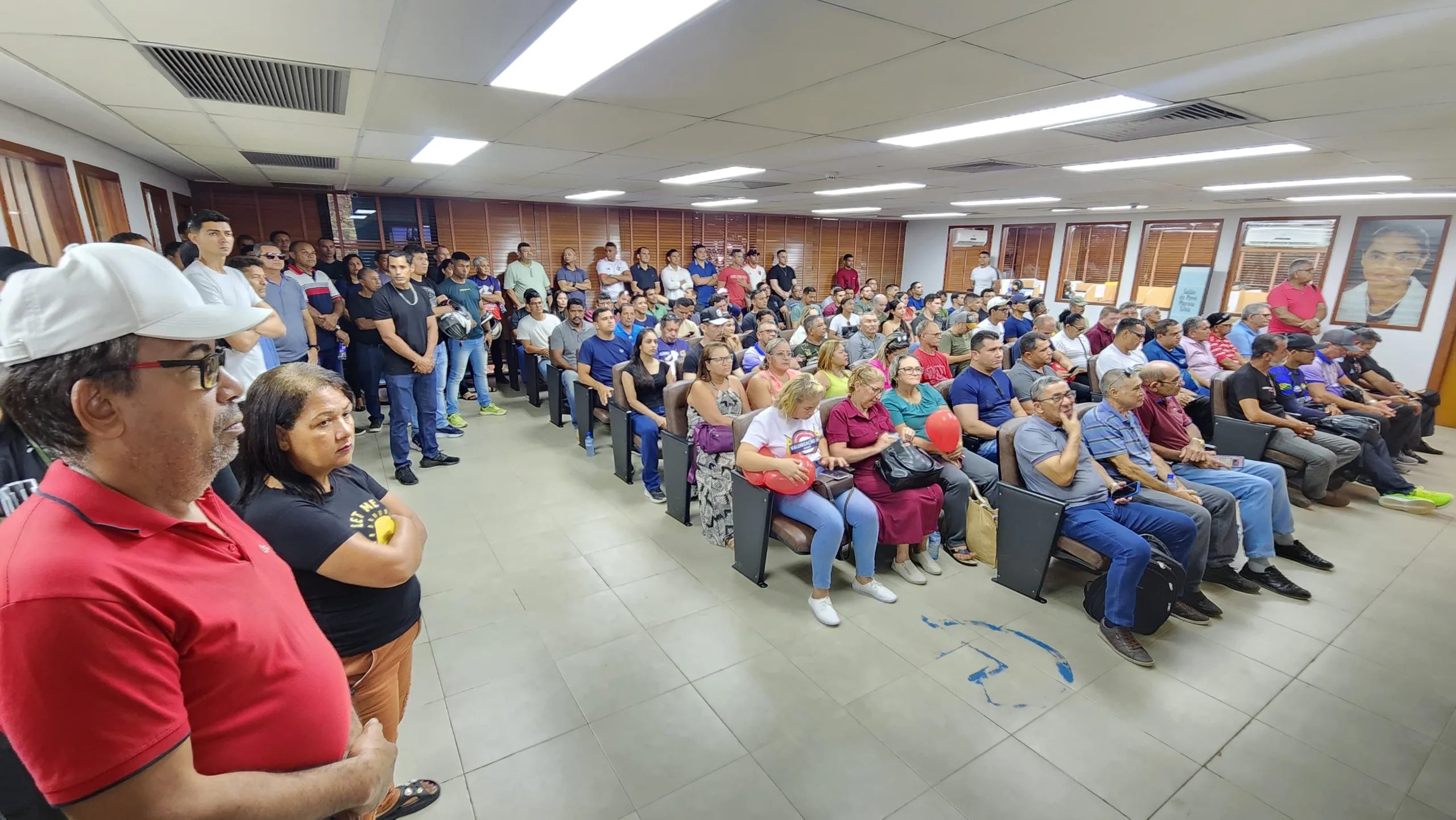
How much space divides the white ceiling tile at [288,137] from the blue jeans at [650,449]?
2.79 m

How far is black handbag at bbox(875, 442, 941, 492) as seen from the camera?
3.07m

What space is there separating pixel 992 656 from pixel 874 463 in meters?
1.10

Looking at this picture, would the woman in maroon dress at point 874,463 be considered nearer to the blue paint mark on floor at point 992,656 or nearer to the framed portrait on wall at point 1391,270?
the blue paint mark on floor at point 992,656

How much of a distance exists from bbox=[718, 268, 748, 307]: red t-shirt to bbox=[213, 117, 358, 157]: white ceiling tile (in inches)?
234

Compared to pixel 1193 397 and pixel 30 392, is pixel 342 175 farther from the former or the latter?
pixel 1193 397

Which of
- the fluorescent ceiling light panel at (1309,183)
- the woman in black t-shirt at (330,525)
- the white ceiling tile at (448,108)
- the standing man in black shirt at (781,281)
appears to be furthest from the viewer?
the standing man in black shirt at (781,281)

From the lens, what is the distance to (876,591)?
308 cm

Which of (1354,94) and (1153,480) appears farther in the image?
(1153,480)

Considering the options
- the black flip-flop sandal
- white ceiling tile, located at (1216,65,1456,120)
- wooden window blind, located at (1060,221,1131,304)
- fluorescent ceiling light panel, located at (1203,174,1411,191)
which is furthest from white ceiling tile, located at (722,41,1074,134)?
wooden window blind, located at (1060,221,1131,304)

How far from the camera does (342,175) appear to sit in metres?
6.31

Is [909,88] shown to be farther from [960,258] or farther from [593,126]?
[960,258]

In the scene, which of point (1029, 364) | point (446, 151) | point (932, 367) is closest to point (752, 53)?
point (932, 367)

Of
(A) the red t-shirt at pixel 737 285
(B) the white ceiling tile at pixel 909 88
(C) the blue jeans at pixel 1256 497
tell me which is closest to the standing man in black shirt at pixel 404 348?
(B) the white ceiling tile at pixel 909 88

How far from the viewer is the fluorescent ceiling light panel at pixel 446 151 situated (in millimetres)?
4262
